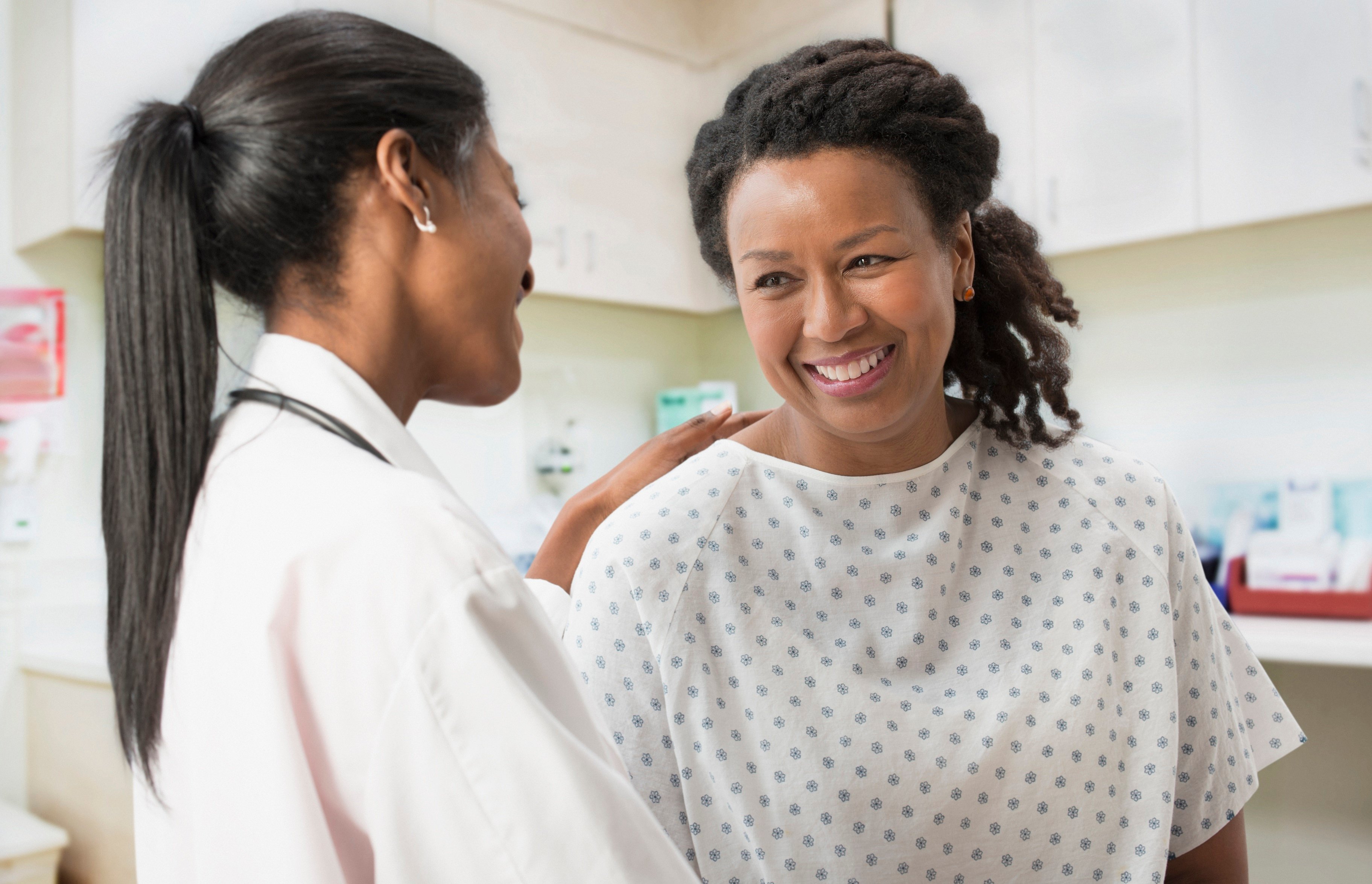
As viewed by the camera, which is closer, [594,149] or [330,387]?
[330,387]

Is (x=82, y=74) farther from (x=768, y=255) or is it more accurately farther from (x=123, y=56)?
(x=768, y=255)

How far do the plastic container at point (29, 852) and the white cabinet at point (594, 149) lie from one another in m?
1.77

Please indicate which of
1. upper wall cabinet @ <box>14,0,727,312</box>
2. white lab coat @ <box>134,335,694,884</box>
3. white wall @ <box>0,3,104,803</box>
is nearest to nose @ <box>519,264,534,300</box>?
white lab coat @ <box>134,335,694,884</box>

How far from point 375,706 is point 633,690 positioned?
0.54m

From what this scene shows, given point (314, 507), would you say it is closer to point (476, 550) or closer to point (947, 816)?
point (476, 550)

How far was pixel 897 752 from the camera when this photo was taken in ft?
3.16

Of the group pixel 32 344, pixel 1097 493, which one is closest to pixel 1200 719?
pixel 1097 493

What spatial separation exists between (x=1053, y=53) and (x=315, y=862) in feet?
8.35

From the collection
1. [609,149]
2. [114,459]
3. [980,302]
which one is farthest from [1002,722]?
→ [609,149]

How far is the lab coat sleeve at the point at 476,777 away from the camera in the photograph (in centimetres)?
48

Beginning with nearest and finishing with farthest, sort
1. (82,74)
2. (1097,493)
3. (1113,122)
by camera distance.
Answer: (1097,493), (82,74), (1113,122)

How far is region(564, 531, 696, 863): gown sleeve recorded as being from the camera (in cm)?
99

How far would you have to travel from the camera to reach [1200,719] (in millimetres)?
1019

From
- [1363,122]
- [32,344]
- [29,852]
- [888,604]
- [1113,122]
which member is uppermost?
[1113,122]
